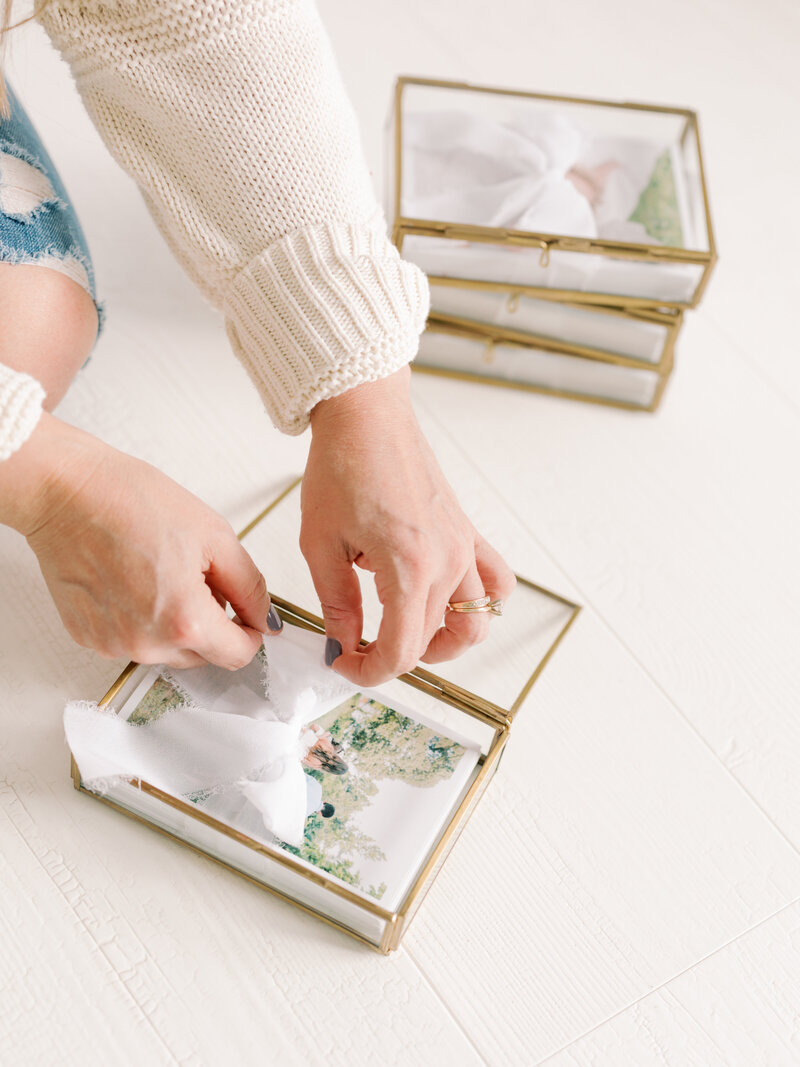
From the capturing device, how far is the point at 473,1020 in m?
0.62

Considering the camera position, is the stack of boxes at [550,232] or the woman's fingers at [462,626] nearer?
the woman's fingers at [462,626]

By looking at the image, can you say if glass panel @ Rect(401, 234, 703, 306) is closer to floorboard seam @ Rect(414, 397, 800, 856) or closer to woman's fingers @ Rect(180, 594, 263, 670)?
floorboard seam @ Rect(414, 397, 800, 856)

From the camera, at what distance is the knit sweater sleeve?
619mm

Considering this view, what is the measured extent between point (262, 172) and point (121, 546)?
29 centimetres

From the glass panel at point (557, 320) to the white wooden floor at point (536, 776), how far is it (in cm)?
8

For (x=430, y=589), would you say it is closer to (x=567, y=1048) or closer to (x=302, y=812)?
(x=302, y=812)

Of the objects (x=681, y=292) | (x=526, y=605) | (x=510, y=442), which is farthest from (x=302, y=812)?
(x=681, y=292)

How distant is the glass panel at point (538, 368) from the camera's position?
961 mm

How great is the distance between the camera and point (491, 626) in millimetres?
737

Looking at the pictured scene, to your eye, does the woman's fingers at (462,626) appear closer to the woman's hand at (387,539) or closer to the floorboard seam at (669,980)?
the woman's hand at (387,539)

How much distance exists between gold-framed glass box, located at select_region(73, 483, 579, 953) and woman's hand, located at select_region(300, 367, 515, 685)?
1.7 inches

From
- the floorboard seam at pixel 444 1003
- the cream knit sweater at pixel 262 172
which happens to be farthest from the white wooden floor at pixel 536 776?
the cream knit sweater at pixel 262 172

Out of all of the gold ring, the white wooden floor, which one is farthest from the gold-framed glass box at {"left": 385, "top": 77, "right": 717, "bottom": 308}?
the gold ring

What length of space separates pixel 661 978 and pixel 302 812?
0.29 meters
